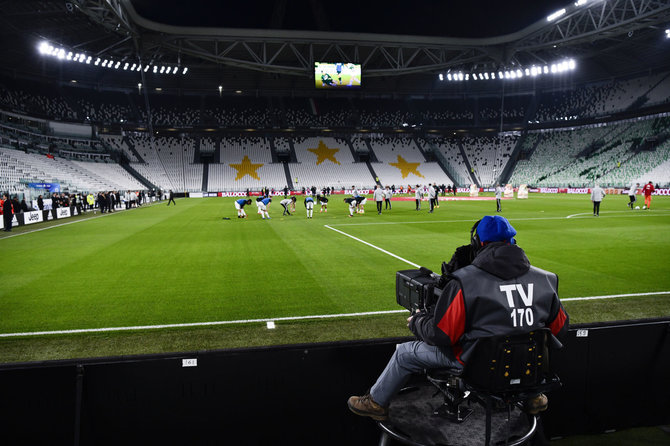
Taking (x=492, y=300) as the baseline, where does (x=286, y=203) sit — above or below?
below

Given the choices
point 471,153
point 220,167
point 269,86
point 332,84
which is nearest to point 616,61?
point 471,153

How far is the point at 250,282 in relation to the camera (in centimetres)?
964

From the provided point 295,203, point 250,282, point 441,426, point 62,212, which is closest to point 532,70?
point 295,203

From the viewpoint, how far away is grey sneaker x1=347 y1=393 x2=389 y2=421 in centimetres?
333

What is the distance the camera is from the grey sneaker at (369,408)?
10.9 feet

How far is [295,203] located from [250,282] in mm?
27446

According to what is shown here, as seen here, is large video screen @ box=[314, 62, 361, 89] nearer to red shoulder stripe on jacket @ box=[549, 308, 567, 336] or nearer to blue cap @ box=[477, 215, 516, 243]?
blue cap @ box=[477, 215, 516, 243]

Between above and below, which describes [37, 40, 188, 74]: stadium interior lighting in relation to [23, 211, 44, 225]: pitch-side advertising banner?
above

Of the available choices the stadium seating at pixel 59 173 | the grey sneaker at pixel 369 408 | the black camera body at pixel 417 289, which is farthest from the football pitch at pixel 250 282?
the stadium seating at pixel 59 173

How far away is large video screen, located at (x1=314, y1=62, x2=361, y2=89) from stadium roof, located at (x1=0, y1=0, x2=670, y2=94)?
5.90ft

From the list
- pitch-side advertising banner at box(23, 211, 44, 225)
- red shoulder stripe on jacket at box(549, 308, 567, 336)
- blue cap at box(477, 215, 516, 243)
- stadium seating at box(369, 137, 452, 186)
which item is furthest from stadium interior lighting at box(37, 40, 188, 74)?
red shoulder stripe on jacket at box(549, 308, 567, 336)

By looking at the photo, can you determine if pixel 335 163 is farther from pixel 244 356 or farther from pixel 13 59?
pixel 244 356

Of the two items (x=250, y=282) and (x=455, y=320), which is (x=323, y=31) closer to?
(x=250, y=282)

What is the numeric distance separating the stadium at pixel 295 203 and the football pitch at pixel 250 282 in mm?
83
